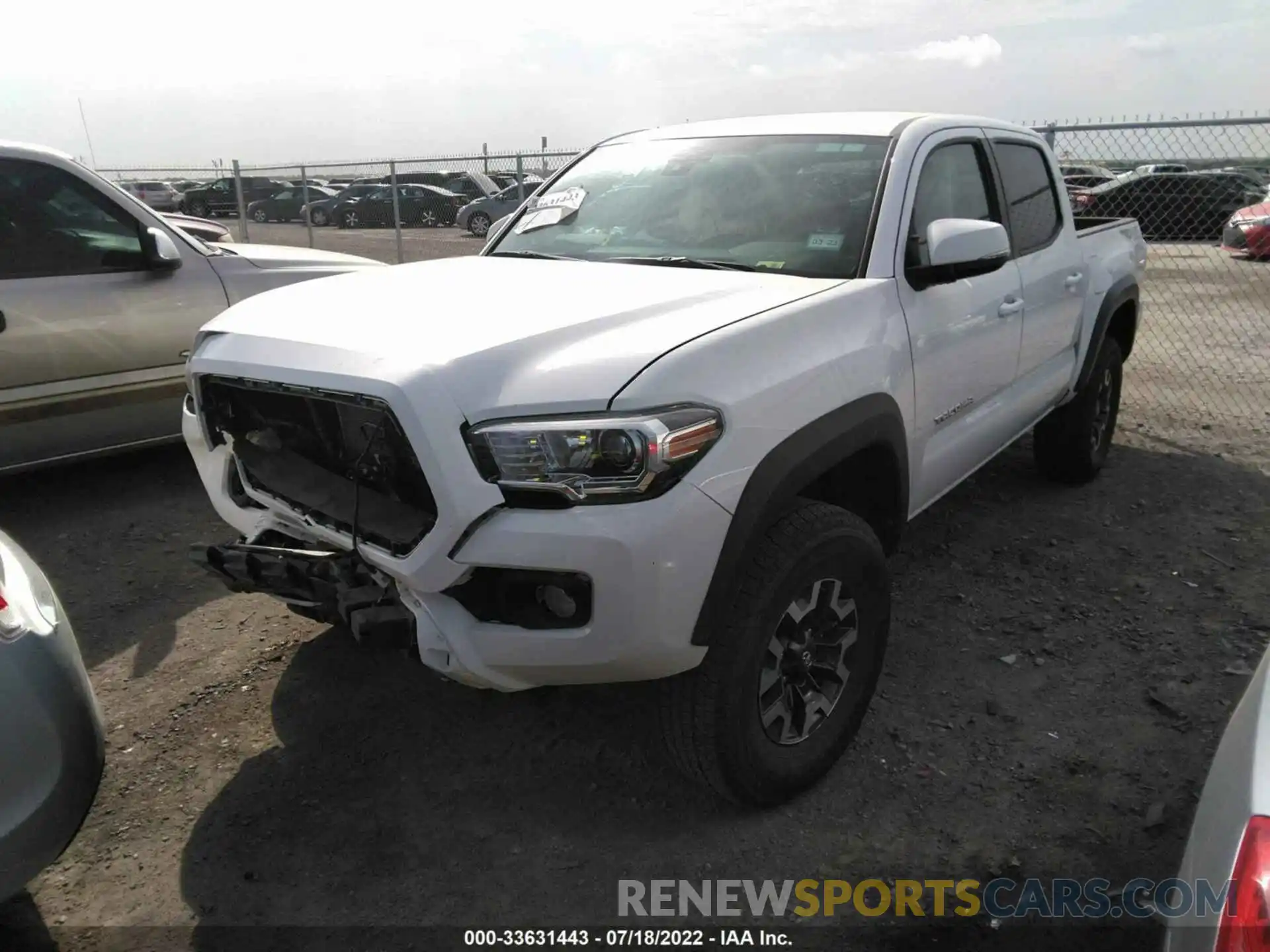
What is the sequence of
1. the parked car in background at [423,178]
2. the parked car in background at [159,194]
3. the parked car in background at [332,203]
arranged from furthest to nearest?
the parked car in background at [332,203] < the parked car in background at [159,194] < the parked car in background at [423,178]

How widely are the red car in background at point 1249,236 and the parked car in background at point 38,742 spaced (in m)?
15.7

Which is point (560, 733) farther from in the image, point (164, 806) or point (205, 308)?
point (205, 308)

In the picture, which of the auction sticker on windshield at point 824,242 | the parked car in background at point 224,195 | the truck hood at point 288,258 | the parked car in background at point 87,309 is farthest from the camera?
the parked car in background at point 224,195

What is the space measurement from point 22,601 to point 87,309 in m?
2.92

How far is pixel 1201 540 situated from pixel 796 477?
3.07 meters

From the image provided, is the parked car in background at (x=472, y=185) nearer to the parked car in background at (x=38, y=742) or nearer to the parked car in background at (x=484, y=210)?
the parked car in background at (x=484, y=210)

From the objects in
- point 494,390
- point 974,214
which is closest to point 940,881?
point 494,390

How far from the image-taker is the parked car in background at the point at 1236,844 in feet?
3.95

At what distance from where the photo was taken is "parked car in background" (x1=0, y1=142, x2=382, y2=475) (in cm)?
432

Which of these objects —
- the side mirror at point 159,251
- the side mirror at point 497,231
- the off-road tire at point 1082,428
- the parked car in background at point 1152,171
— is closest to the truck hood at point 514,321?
the side mirror at point 497,231

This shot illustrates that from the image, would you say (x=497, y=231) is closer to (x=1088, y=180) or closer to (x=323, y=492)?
(x=323, y=492)

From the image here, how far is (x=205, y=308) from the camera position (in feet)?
15.9

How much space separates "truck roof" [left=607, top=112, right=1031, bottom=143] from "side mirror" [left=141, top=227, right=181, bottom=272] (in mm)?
2373

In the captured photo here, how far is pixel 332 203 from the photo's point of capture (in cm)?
2175
